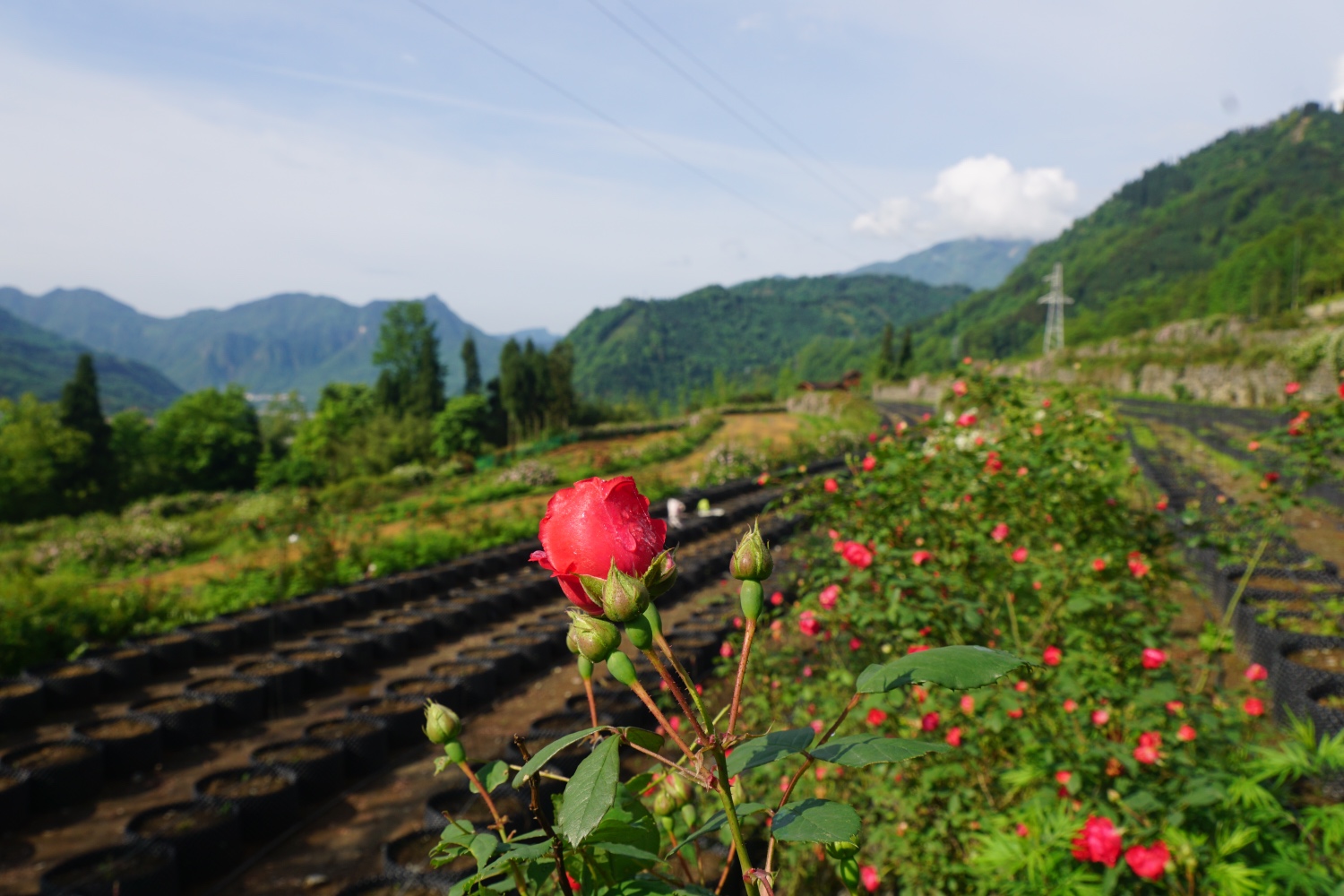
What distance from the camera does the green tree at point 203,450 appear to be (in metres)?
41.0

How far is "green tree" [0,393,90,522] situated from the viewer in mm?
31062

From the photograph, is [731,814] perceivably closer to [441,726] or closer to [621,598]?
[621,598]

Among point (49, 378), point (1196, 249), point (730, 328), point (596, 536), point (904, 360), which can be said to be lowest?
point (904, 360)

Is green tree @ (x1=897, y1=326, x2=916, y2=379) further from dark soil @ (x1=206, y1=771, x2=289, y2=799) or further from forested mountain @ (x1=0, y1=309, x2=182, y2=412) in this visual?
forested mountain @ (x1=0, y1=309, x2=182, y2=412)

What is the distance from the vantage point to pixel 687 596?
9023 mm

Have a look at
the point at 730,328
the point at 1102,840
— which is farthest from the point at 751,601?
the point at 730,328

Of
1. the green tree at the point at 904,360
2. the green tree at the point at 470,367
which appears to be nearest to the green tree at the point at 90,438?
the green tree at the point at 470,367

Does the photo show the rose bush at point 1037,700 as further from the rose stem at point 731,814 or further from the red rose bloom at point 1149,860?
the rose stem at point 731,814

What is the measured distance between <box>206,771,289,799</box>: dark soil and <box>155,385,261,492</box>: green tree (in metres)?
42.8

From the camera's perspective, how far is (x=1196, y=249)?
3172 inches

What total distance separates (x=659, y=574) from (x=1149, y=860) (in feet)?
6.01

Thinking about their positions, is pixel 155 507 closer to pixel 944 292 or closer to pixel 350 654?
pixel 350 654

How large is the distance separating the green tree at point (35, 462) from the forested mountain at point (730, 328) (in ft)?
262

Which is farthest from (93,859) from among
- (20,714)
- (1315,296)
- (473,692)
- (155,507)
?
(1315,296)
